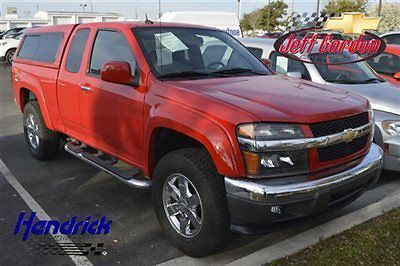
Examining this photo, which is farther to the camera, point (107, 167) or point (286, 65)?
point (286, 65)

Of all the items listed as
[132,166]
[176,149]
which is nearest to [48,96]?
[132,166]

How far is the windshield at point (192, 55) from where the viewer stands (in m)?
3.78

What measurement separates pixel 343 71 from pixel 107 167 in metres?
3.96

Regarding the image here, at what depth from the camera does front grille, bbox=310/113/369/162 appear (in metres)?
2.96

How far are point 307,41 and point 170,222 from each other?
4549 millimetres

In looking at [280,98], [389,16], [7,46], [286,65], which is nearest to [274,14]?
[389,16]

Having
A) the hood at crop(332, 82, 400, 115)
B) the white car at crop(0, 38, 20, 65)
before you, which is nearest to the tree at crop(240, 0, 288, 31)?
the white car at crop(0, 38, 20, 65)

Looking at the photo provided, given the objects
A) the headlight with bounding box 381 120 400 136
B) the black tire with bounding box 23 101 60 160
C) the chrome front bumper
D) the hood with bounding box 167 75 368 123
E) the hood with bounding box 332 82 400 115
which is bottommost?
the black tire with bounding box 23 101 60 160

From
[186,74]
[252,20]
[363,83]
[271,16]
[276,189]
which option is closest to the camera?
[276,189]

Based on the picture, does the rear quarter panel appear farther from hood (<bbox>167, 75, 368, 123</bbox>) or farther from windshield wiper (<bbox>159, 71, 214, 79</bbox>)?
hood (<bbox>167, 75, 368, 123</bbox>)

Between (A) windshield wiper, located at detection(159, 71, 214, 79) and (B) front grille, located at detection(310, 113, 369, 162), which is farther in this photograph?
(A) windshield wiper, located at detection(159, 71, 214, 79)

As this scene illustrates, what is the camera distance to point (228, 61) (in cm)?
423

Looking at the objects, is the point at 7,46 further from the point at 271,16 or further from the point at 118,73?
the point at 271,16

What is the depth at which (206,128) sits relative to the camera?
114 inches
